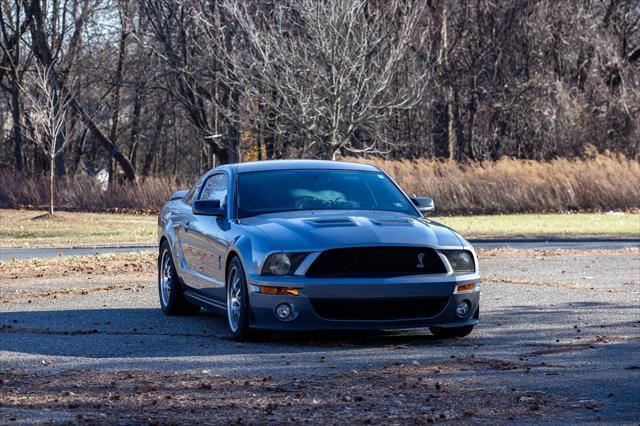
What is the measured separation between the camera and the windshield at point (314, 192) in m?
10.4

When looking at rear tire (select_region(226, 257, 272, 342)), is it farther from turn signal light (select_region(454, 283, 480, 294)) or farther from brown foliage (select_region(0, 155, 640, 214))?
brown foliage (select_region(0, 155, 640, 214))

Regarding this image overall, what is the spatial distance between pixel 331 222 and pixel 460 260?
107 cm

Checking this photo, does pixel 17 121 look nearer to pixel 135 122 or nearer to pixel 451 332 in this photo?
pixel 135 122

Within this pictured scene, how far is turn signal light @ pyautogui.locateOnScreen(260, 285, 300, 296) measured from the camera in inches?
358

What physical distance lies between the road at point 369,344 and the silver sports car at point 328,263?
0.81ft

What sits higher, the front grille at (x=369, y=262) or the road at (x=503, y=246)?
the front grille at (x=369, y=262)

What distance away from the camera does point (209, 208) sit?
1035 centimetres

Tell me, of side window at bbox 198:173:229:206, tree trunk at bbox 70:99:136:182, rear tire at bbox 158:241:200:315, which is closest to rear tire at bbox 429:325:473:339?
side window at bbox 198:173:229:206

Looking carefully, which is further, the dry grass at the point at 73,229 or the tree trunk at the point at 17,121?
the tree trunk at the point at 17,121

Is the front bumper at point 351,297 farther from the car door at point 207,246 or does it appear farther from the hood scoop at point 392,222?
the car door at point 207,246

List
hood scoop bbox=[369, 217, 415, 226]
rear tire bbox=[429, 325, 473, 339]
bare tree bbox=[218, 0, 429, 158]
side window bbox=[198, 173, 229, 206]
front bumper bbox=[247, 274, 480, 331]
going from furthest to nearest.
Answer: bare tree bbox=[218, 0, 429, 158]
side window bbox=[198, 173, 229, 206]
rear tire bbox=[429, 325, 473, 339]
hood scoop bbox=[369, 217, 415, 226]
front bumper bbox=[247, 274, 480, 331]

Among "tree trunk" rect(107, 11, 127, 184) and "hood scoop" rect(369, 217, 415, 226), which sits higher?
"tree trunk" rect(107, 11, 127, 184)

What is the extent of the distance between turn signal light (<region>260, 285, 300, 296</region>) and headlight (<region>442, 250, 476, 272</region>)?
1.24 meters

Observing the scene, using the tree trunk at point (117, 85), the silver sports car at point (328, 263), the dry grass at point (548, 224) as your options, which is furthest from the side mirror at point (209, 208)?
the tree trunk at point (117, 85)
